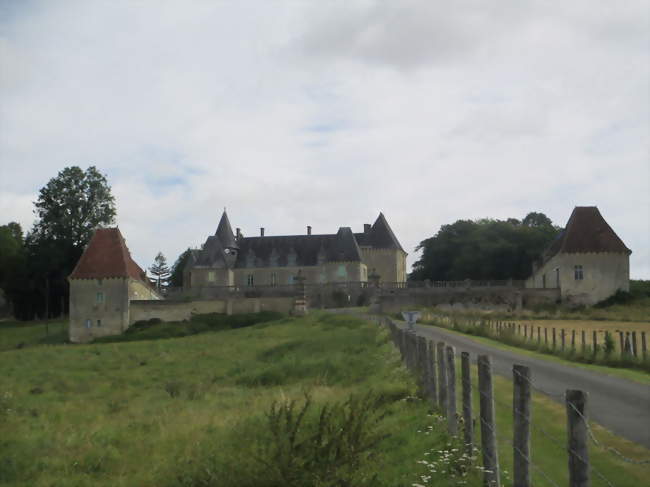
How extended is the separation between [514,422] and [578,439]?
1156 millimetres

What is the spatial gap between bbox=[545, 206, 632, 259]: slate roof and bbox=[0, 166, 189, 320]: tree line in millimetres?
35571

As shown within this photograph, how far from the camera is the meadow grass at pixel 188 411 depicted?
9.98 metres

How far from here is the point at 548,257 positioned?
56.7m

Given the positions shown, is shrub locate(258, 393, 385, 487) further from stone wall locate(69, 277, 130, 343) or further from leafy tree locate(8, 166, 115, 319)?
leafy tree locate(8, 166, 115, 319)

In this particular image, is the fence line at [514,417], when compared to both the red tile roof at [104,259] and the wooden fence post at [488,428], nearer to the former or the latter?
the wooden fence post at [488,428]

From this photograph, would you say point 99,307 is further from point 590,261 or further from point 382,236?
point 590,261

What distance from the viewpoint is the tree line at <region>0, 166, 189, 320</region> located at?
59688 mm

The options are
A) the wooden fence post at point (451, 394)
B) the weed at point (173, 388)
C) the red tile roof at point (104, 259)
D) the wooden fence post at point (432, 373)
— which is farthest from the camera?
the red tile roof at point (104, 259)

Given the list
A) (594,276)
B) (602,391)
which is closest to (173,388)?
(602,391)

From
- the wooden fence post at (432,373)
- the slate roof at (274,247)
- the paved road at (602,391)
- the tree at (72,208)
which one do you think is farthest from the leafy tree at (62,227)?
the wooden fence post at (432,373)

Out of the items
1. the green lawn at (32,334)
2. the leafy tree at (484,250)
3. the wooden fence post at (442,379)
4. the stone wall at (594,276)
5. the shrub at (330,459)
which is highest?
the leafy tree at (484,250)

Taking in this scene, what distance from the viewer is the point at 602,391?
12445 millimetres

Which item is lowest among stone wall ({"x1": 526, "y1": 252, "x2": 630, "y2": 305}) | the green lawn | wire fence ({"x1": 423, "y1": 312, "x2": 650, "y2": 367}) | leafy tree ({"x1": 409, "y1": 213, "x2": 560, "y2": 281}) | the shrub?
the green lawn

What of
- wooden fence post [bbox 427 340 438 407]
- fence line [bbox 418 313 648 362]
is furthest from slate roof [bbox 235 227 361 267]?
wooden fence post [bbox 427 340 438 407]
